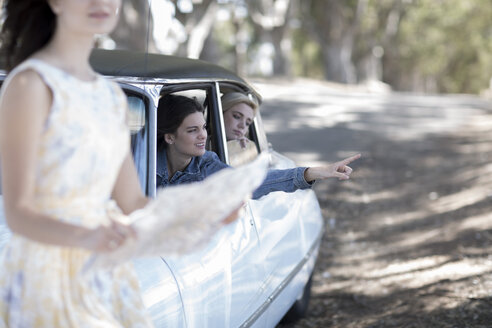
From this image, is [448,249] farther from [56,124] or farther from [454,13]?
[454,13]

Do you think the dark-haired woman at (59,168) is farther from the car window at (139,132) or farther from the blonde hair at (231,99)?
the blonde hair at (231,99)

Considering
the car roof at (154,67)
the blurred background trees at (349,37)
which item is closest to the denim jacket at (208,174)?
the car roof at (154,67)

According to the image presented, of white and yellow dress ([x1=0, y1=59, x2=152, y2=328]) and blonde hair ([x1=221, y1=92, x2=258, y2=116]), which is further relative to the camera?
blonde hair ([x1=221, y1=92, x2=258, y2=116])

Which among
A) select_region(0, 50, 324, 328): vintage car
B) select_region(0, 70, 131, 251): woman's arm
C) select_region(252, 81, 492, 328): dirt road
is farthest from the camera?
select_region(252, 81, 492, 328): dirt road

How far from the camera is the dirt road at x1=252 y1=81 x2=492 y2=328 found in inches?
227

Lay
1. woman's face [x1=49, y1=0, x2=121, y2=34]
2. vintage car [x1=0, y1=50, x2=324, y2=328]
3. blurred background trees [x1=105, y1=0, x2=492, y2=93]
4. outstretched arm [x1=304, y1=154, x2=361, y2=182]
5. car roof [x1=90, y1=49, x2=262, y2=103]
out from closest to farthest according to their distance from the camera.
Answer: woman's face [x1=49, y1=0, x2=121, y2=34] < vintage car [x1=0, y1=50, x2=324, y2=328] < outstretched arm [x1=304, y1=154, x2=361, y2=182] < car roof [x1=90, y1=49, x2=262, y2=103] < blurred background trees [x1=105, y1=0, x2=492, y2=93]

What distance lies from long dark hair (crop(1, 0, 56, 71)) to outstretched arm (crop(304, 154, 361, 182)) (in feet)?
5.47

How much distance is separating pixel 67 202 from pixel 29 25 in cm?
47

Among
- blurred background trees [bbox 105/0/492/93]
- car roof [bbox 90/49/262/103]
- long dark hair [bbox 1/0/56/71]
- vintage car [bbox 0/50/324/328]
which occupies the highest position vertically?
long dark hair [bbox 1/0/56/71]

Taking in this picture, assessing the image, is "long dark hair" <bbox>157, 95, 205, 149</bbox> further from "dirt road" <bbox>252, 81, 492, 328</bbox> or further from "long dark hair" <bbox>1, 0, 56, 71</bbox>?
"dirt road" <bbox>252, 81, 492, 328</bbox>

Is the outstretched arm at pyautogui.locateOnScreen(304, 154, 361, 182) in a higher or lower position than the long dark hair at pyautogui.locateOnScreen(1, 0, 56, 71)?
lower

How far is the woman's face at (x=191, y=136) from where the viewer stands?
12.2 ft

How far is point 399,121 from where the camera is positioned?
1772 cm

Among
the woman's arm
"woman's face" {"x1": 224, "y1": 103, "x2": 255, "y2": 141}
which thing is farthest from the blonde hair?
the woman's arm
